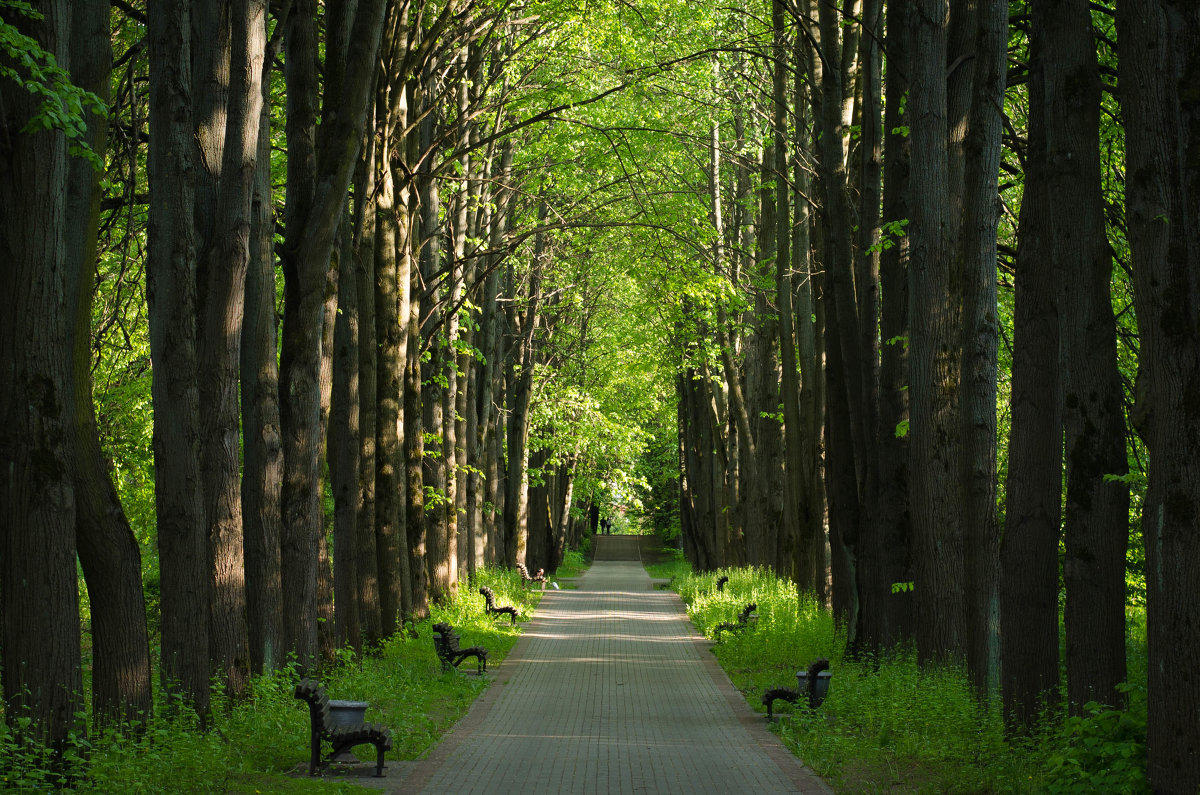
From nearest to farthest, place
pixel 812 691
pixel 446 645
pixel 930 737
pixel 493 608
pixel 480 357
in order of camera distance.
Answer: pixel 930 737, pixel 812 691, pixel 446 645, pixel 480 357, pixel 493 608

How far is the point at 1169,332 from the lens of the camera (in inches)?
261

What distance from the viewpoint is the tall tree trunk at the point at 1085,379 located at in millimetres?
8172

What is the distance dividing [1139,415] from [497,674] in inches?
495

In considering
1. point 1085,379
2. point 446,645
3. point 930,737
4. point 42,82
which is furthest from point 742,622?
point 42,82

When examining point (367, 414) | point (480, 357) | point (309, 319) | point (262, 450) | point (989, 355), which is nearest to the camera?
point (989, 355)

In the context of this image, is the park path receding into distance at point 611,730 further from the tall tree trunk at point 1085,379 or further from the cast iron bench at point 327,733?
the tall tree trunk at point 1085,379

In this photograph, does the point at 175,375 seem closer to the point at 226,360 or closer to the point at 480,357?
the point at 226,360

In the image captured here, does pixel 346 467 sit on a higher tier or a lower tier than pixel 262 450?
lower

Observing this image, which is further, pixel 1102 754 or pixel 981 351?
pixel 981 351

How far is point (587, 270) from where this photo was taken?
35438 mm

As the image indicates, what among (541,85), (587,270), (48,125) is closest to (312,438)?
(48,125)

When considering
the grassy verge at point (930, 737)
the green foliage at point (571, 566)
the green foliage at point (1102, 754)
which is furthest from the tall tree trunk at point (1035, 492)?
the green foliage at point (571, 566)

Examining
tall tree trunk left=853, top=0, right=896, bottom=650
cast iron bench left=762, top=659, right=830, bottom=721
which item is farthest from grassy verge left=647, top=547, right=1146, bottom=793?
tall tree trunk left=853, top=0, right=896, bottom=650

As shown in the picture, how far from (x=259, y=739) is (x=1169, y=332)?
7.74 metres
